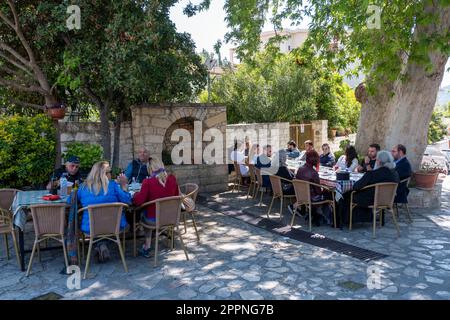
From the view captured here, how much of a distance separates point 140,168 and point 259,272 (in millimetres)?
3162

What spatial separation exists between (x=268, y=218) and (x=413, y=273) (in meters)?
3.09

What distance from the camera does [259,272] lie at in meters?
4.92

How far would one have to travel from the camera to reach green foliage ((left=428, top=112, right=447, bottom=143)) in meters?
26.9

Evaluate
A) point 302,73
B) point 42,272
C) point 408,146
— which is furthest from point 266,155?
point 302,73

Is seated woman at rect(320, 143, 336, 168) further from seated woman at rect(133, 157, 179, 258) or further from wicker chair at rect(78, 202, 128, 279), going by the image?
wicker chair at rect(78, 202, 128, 279)

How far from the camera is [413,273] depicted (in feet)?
15.9

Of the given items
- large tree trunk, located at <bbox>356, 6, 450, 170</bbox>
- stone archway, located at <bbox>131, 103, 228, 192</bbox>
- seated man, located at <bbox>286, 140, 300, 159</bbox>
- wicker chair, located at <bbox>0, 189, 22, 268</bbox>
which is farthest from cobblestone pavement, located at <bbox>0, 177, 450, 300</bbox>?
seated man, located at <bbox>286, 140, 300, 159</bbox>

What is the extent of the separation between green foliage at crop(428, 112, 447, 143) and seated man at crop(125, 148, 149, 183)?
23.5m

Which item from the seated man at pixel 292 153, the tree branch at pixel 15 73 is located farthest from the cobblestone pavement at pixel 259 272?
the seated man at pixel 292 153

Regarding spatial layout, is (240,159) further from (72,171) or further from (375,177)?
(72,171)

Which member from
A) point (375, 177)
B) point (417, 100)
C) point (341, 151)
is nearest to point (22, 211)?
point (375, 177)

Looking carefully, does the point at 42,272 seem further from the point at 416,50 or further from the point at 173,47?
the point at 416,50

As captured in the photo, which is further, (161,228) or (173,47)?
(173,47)
